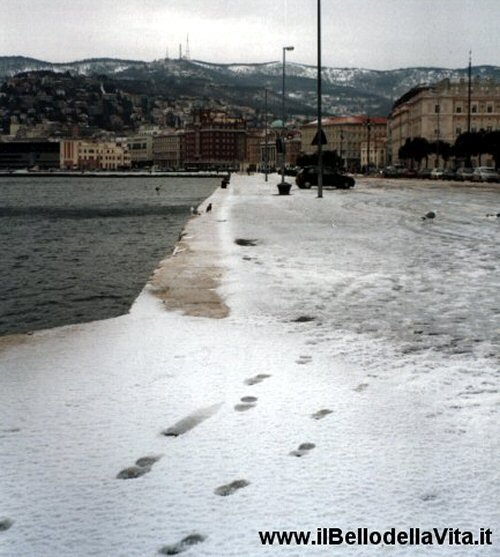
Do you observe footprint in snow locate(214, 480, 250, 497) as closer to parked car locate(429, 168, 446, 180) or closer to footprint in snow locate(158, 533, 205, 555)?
footprint in snow locate(158, 533, 205, 555)

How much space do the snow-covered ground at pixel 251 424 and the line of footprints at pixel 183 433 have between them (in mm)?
12

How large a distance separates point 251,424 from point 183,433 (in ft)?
1.21

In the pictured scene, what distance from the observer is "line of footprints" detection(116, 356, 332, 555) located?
304cm

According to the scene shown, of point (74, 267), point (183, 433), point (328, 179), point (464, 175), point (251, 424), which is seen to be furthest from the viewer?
point (464, 175)

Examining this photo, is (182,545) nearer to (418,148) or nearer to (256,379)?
(256,379)

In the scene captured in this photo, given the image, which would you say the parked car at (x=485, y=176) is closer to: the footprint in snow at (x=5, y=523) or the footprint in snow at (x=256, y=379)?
the footprint in snow at (x=256, y=379)

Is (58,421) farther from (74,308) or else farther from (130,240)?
(130,240)

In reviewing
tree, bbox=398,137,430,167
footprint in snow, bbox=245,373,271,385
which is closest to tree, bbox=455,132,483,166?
tree, bbox=398,137,430,167

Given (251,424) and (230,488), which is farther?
(251,424)

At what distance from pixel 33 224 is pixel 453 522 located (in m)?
34.2

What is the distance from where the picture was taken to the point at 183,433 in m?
4.22

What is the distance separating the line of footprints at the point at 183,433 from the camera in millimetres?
3045

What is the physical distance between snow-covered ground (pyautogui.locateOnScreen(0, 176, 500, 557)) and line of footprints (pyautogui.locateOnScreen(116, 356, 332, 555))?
1 centimetres

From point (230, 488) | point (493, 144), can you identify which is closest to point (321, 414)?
point (230, 488)
